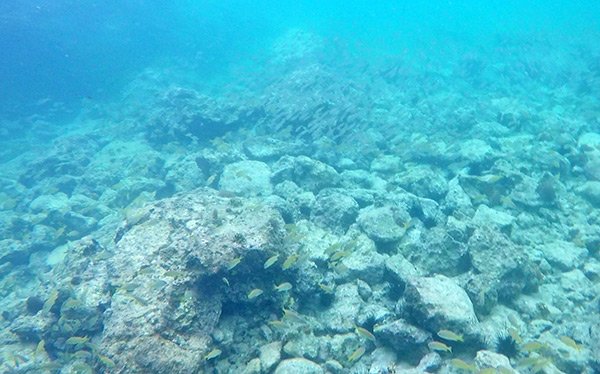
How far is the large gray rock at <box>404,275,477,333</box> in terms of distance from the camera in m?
6.05

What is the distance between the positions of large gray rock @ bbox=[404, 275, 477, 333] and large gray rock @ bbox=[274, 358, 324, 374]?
6.13ft

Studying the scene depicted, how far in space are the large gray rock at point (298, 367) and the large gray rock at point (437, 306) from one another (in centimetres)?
187

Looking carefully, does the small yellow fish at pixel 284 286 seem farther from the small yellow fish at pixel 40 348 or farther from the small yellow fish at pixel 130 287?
the small yellow fish at pixel 40 348

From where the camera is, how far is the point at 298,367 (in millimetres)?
5898

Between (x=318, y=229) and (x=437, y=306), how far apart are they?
4070mm

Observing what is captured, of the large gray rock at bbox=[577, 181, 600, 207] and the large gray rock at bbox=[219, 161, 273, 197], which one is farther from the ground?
the large gray rock at bbox=[219, 161, 273, 197]

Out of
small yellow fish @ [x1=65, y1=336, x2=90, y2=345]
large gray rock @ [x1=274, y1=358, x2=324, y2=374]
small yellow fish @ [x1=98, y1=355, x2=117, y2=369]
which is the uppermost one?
small yellow fish @ [x1=98, y1=355, x2=117, y2=369]

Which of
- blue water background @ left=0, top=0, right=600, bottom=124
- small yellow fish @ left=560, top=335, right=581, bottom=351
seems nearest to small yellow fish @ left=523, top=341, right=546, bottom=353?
small yellow fish @ left=560, top=335, right=581, bottom=351

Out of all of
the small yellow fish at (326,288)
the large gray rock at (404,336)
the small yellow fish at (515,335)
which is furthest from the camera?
the small yellow fish at (326,288)

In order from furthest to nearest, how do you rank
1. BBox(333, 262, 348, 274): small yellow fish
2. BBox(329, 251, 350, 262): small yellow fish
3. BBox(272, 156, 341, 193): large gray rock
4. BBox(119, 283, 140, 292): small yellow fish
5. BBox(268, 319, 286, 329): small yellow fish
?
BBox(272, 156, 341, 193): large gray rock → BBox(333, 262, 348, 274): small yellow fish → BBox(329, 251, 350, 262): small yellow fish → BBox(119, 283, 140, 292): small yellow fish → BBox(268, 319, 286, 329): small yellow fish

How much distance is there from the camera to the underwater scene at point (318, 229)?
6332 mm

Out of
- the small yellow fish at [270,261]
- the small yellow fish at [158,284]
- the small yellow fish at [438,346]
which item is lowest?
the small yellow fish at [438,346]

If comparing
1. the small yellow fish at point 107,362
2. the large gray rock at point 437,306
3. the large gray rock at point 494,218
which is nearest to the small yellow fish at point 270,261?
the large gray rock at point 437,306

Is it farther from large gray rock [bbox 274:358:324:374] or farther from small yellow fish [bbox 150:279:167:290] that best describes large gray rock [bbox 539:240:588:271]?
small yellow fish [bbox 150:279:167:290]
